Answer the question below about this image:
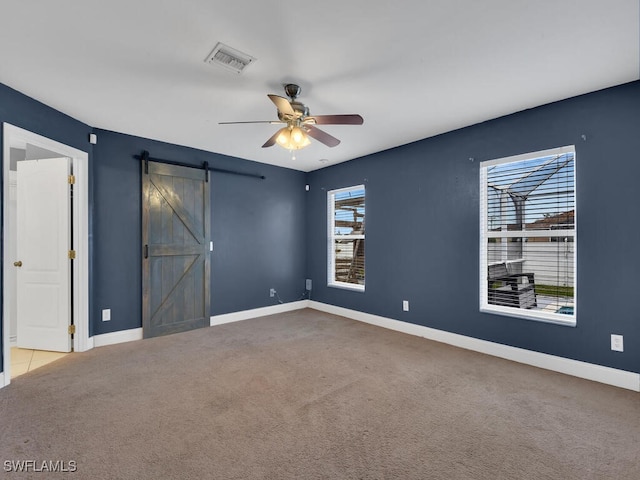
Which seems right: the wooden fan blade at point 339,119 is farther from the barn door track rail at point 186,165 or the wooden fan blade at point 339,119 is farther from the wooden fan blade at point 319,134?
the barn door track rail at point 186,165

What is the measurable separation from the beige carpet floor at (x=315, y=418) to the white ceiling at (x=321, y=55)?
8.56 ft

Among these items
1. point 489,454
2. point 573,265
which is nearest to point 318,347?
point 489,454

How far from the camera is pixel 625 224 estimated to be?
2.66 meters

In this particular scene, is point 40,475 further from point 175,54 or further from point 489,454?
point 175,54

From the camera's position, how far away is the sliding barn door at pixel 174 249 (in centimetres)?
409

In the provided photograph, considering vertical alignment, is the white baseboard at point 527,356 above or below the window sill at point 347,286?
below

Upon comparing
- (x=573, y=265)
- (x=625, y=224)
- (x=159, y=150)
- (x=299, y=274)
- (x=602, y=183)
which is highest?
(x=159, y=150)

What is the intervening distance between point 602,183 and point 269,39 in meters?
3.07

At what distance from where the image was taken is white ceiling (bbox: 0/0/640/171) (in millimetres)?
1808

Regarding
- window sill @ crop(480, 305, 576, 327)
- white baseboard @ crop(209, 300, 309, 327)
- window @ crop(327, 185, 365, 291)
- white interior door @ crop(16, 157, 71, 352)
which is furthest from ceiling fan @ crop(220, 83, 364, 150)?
white baseboard @ crop(209, 300, 309, 327)

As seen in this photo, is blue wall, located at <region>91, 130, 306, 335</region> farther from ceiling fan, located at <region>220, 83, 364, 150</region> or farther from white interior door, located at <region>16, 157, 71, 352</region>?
ceiling fan, located at <region>220, 83, 364, 150</region>

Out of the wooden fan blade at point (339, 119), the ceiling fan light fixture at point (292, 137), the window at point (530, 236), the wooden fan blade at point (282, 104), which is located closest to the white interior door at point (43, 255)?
the ceiling fan light fixture at point (292, 137)

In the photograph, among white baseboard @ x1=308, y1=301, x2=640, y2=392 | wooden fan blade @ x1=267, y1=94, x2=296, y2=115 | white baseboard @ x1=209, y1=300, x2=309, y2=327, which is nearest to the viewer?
wooden fan blade @ x1=267, y1=94, x2=296, y2=115

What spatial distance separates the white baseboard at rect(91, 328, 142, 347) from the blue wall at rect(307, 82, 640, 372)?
9.55 ft
